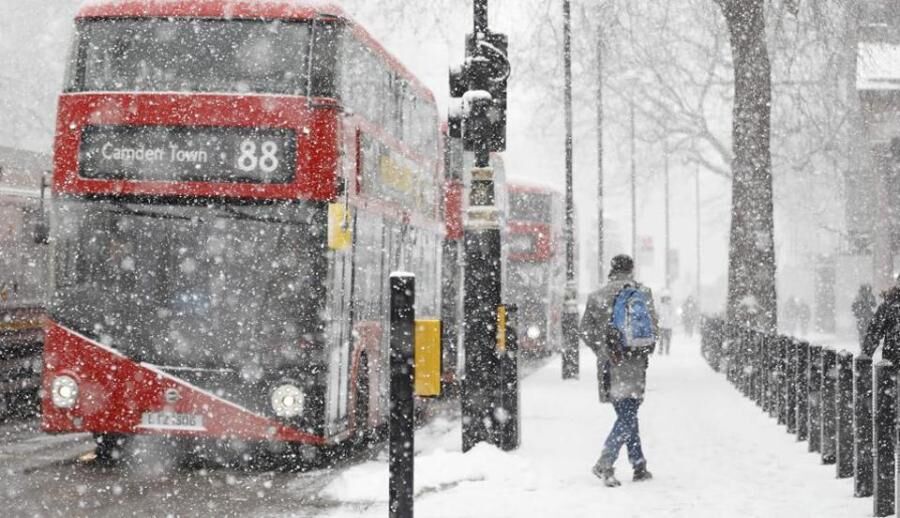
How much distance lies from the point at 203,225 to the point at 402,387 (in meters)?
5.14

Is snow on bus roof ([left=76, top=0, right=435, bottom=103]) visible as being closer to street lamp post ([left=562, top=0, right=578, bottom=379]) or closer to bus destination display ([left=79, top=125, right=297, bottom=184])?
bus destination display ([left=79, top=125, right=297, bottom=184])

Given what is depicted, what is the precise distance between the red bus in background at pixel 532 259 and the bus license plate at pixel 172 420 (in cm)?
1822

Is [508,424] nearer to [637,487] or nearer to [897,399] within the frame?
[637,487]

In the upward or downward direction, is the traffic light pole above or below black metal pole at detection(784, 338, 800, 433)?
above

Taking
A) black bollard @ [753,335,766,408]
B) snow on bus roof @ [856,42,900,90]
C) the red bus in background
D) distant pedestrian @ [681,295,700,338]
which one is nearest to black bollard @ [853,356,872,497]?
black bollard @ [753,335,766,408]

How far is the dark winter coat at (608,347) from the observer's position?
34.1 feet

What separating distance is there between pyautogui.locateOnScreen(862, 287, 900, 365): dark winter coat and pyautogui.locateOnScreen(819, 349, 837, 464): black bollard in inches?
22.2

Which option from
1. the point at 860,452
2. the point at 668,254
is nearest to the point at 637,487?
the point at 860,452

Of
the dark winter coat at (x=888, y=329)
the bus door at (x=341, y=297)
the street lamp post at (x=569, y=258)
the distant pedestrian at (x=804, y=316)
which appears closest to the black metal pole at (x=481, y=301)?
the bus door at (x=341, y=297)

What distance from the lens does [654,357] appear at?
32.6m

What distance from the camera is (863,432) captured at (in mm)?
9484

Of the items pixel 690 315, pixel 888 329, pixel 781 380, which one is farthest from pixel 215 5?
pixel 690 315

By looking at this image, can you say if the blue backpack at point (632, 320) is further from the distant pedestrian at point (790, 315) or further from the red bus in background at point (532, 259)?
the distant pedestrian at point (790, 315)

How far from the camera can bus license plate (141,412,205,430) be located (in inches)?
440
